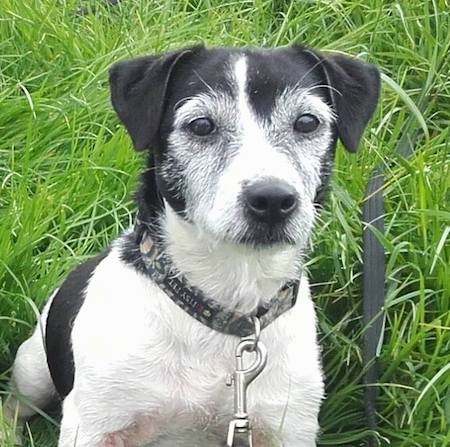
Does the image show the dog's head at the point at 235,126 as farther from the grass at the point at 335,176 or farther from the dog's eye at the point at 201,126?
the grass at the point at 335,176

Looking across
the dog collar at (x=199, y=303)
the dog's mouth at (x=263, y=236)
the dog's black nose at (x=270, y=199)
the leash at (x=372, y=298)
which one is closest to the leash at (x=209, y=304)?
the dog collar at (x=199, y=303)

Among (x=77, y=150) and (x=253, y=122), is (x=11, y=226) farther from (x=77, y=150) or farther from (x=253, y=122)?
(x=253, y=122)

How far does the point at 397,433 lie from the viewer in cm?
348

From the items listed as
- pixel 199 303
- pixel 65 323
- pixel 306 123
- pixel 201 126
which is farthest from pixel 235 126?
pixel 65 323

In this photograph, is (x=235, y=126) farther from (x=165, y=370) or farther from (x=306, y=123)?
(x=165, y=370)

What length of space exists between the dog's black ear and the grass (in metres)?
0.70

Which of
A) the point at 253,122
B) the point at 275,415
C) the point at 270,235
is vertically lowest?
the point at 275,415

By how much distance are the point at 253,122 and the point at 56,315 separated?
3.30ft

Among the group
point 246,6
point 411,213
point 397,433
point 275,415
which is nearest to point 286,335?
point 275,415

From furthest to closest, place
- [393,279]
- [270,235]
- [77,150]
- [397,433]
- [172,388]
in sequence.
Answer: [77,150] < [393,279] < [397,433] < [172,388] < [270,235]

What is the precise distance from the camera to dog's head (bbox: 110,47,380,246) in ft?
9.29

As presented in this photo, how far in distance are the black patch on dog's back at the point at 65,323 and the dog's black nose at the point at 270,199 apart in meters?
0.77

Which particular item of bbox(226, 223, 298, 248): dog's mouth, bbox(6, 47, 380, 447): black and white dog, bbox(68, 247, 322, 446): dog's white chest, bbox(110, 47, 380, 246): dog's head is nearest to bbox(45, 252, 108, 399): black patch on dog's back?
bbox(6, 47, 380, 447): black and white dog

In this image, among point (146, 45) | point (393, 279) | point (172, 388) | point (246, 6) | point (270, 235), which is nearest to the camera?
point (270, 235)
